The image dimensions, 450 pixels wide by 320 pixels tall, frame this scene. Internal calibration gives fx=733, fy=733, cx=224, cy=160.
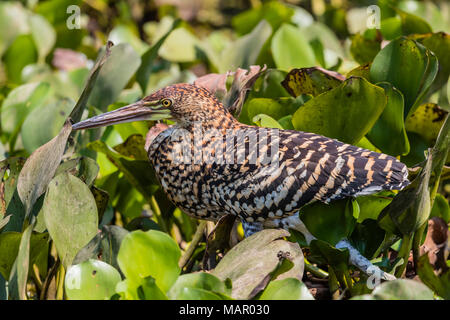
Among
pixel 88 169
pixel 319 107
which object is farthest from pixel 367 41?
pixel 88 169

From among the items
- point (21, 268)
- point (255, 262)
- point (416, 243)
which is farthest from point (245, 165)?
point (21, 268)

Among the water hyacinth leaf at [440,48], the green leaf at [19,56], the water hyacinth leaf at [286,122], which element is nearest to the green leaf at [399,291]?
the water hyacinth leaf at [286,122]

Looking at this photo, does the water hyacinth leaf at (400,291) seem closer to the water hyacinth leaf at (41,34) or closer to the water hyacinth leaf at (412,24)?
the water hyacinth leaf at (412,24)

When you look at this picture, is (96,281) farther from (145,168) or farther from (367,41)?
(367,41)

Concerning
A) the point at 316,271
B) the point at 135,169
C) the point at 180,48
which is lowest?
the point at 316,271

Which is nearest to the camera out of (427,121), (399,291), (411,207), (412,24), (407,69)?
(399,291)

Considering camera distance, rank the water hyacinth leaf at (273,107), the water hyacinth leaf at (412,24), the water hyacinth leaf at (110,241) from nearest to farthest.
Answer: the water hyacinth leaf at (110,241), the water hyacinth leaf at (273,107), the water hyacinth leaf at (412,24)

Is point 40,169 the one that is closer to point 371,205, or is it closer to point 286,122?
point 286,122
